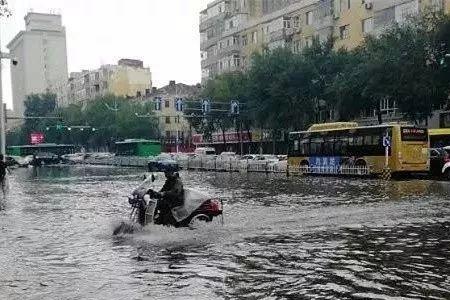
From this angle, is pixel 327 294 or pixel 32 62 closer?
pixel 327 294

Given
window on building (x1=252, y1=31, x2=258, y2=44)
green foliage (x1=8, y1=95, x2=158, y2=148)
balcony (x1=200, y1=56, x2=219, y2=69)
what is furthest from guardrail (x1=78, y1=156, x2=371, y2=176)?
balcony (x1=200, y1=56, x2=219, y2=69)

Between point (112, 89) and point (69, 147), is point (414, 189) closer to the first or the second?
point (69, 147)

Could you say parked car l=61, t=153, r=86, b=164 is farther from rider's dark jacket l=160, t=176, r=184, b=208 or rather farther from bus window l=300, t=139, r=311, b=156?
rider's dark jacket l=160, t=176, r=184, b=208

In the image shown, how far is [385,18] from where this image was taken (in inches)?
1950

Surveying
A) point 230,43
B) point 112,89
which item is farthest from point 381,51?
point 112,89

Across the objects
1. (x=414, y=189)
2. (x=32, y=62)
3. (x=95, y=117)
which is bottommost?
(x=414, y=189)

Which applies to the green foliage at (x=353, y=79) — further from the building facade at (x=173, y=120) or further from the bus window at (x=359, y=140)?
the building facade at (x=173, y=120)

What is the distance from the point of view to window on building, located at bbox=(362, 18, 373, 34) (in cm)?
5316

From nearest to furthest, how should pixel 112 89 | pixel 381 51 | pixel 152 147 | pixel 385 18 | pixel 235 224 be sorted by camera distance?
pixel 235 224 < pixel 381 51 < pixel 385 18 < pixel 152 147 < pixel 112 89

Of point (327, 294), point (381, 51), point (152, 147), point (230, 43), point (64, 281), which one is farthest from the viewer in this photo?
point (230, 43)

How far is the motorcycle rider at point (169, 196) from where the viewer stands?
11992mm

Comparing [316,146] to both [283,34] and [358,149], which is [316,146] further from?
[283,34]

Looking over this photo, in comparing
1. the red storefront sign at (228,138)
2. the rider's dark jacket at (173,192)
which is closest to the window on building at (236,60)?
the red storefront sign at (228,138)

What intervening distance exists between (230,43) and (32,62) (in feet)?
354
